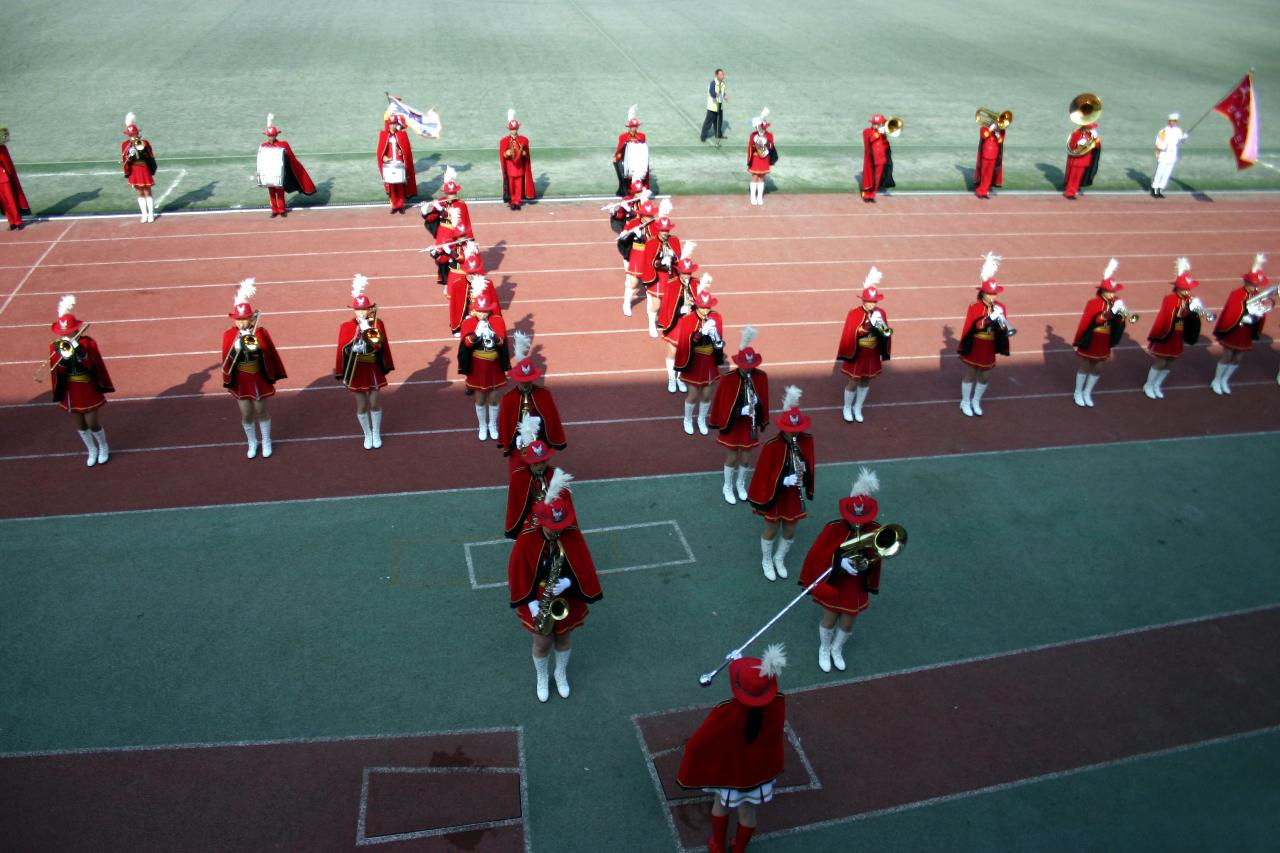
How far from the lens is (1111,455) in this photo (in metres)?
12.7

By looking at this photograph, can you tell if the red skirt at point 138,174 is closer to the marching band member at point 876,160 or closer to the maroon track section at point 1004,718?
the marching band member at point 876,160

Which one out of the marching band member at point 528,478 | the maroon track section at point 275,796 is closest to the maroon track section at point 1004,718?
the maroon track section at point 275,796

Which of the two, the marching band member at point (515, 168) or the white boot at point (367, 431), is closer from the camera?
the white boot at point (367, 431)

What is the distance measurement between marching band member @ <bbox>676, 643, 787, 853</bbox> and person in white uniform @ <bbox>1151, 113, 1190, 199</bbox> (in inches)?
796

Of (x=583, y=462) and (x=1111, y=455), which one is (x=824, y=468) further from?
(x=1111, y=455)

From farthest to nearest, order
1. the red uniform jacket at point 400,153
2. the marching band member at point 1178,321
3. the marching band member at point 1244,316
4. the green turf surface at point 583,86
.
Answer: the green turf surface at point 583,86 → the red uniform jacket at point 400,153 → the marching band member at point 1244,316 → the marching band member at point 1178,321

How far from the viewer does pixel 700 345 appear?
468 inches

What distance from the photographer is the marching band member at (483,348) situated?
11586 millimetres

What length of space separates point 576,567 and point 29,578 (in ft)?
19.5

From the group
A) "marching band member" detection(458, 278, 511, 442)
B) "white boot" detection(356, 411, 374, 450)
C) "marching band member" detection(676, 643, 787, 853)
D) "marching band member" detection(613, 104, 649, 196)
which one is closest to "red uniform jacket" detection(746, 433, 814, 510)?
"marching band member" detection(676, 643, 787, 853)

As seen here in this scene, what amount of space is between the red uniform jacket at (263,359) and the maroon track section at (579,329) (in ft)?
3.49

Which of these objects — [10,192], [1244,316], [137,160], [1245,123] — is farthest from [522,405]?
[1245,123]

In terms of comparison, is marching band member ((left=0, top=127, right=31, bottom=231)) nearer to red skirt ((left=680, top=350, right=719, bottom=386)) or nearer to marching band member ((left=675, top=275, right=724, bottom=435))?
marching band member ((left=675, top=275, right=724, bottom=435))

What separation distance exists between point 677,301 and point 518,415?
3639mm
